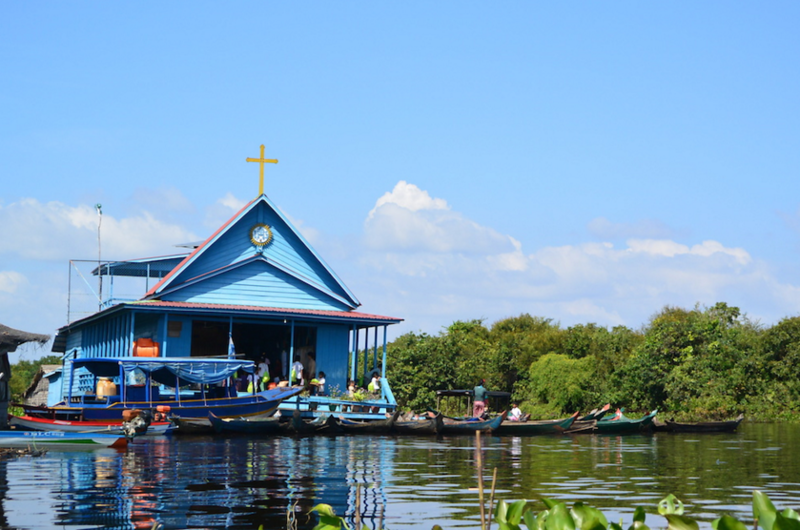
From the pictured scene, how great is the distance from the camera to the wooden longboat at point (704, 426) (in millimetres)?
34438

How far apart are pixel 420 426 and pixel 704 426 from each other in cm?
1220

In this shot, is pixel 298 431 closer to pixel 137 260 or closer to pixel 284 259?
pixel 284 259

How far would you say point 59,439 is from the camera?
20719 millimetres

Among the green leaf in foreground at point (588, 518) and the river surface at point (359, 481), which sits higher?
the green leaf in foreground at point (588, 518)

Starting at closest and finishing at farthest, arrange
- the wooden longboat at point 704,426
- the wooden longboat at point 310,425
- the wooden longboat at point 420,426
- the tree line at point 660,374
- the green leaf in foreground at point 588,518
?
the green leaf in foreground at point 588,518, the wooden longboat at point 310,425, the wooden longboat at point 420,426, the wooden longboat at point 704,426, the tree line at point 660,374

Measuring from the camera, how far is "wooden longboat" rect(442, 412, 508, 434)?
30047 millimetres

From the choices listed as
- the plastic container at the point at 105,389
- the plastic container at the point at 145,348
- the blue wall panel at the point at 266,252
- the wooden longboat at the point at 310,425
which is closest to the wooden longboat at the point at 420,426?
the wooden longboat at the point at 310,425

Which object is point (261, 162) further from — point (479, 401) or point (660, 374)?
point (660, 374)

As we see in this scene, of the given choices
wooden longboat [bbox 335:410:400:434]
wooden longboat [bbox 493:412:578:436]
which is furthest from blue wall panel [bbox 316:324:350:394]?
wooden longboat [bbox 493:412:578:436]

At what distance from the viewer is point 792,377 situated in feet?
142

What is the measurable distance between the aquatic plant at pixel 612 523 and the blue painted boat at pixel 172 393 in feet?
73.5

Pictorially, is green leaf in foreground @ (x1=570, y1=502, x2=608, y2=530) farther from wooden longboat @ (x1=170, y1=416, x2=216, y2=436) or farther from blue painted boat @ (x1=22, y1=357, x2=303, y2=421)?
wooden longboat @ (x1=170, y1=416, x2=216, y2=436)

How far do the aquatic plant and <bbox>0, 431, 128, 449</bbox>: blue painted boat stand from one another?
1718 cm

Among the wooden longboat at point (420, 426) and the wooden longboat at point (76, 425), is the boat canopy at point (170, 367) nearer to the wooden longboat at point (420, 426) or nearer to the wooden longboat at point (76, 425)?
the wooden longboat at point (76, 425)
